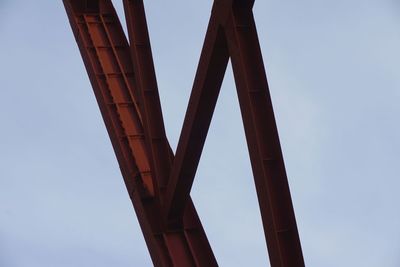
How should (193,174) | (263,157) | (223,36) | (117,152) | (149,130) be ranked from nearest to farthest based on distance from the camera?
(263,157)
(223,36)
(193,174)
(149,130)
(117,152)

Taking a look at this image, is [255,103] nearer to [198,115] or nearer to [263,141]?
[263,141]

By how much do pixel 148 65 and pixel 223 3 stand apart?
5022mm

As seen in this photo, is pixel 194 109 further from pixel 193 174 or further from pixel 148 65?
pixel 148 65

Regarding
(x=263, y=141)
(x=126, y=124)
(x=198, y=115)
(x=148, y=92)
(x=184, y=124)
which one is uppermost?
(x=126, y=124)

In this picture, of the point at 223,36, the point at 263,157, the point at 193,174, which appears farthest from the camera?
the point at 193,174

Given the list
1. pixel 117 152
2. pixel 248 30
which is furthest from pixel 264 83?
pixel 117 152

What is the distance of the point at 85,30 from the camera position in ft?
74.6

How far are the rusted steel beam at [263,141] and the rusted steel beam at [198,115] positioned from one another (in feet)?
2.27

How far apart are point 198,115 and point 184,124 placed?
2.31ft

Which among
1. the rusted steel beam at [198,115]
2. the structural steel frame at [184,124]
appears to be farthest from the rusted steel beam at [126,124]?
the rusted steel beam at [198,115]

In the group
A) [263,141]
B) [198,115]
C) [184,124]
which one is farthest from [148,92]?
[263,141]

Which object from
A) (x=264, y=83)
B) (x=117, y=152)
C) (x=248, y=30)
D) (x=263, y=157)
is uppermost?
(x=117, y=152)

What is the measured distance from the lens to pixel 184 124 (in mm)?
16328

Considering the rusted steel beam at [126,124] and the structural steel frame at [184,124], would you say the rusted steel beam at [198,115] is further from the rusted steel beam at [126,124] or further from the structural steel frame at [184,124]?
the rusted steel beam at [126,124]
